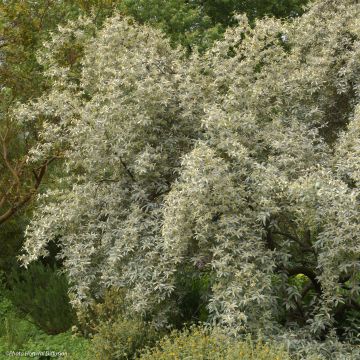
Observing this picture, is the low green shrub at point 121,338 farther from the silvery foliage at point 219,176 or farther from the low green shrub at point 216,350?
the low green shrub at point 216,350

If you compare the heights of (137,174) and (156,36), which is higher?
(156,36)

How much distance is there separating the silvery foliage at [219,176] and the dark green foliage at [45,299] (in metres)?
1.54

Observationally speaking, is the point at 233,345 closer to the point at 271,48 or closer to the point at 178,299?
the point at 178,299

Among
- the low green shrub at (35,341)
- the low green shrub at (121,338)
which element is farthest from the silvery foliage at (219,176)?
the low green shrub at (35,341)

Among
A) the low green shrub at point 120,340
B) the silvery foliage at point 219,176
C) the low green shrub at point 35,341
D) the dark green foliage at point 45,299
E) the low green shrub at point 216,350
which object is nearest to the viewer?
the low green shrub at point 216,350

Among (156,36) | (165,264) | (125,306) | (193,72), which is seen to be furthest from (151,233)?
(156,36)

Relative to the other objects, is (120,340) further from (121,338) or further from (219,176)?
(219,176)

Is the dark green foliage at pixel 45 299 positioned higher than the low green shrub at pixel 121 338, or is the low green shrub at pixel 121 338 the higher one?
the low green shrub at pixel 121 338

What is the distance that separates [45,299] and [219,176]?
13.7 feet

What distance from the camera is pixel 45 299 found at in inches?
360

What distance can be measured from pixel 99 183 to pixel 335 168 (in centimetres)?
284

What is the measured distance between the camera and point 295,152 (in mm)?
6953

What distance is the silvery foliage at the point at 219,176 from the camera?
20.4 feet

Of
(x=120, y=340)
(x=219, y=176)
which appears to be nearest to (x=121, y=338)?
(x=120, y=340)
